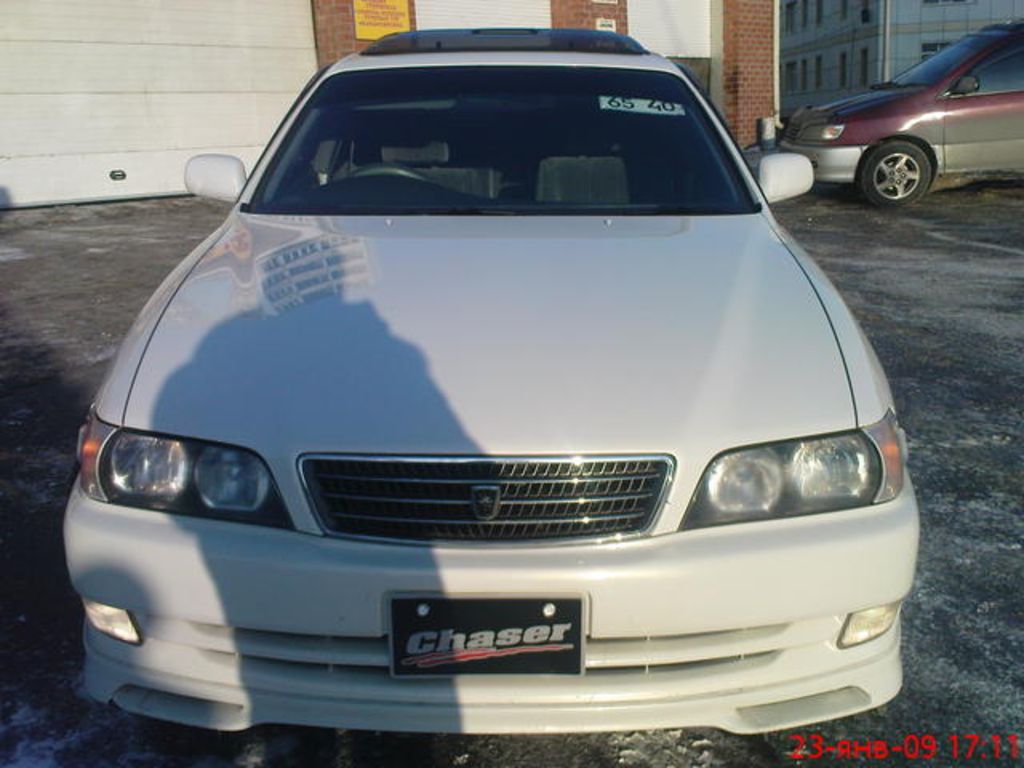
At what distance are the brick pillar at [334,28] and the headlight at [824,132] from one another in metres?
6.12

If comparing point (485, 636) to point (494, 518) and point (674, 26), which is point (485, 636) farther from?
point (674, 26)

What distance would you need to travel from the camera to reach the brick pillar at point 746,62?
661 inches

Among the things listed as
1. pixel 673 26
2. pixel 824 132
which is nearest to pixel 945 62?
pixel 824 132

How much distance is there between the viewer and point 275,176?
128 inches

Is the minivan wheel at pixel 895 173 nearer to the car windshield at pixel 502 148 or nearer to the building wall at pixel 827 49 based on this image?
the car windshield at pixel 502 148

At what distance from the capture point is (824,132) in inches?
413

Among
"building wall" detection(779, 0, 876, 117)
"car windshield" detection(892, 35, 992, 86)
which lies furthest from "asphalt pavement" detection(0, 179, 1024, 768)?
"building wall" detection(779, 0, 876, 117)

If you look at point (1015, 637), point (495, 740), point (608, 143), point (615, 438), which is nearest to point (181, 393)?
point (615, 438)

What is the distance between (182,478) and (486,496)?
62cm

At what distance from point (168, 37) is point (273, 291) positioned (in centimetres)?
1135

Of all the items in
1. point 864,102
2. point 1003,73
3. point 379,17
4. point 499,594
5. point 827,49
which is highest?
point 827,49

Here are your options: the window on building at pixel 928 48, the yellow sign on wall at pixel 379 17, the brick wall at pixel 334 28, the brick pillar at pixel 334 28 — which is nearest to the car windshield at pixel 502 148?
the brick wall at pixel 334 28

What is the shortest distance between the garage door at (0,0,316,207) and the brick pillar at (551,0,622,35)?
4.08 m

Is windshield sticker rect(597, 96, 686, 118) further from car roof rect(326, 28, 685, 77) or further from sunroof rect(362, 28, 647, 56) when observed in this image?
sunroof rect(362, 28, 647, 56)
